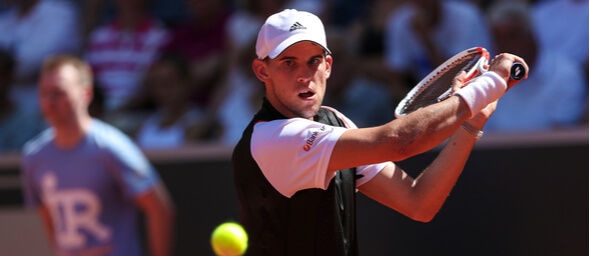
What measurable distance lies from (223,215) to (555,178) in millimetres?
2593

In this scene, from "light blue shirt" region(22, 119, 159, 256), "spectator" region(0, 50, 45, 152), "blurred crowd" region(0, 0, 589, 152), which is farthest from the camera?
"spectator" region(0, 50, 45, 152)

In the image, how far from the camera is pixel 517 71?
8.43 feet

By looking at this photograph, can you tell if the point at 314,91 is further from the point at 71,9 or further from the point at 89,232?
the point at 71,9

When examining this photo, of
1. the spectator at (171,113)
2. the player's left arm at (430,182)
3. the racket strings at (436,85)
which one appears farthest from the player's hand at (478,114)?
the spectator at (171,113)

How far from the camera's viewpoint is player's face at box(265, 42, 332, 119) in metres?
2.71

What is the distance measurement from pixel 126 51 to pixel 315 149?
18.2ft

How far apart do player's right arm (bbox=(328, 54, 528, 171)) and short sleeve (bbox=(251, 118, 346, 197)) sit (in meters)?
0.07

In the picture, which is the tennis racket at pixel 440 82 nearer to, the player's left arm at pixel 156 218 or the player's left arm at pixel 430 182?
the player's left arm at pixel 430 182

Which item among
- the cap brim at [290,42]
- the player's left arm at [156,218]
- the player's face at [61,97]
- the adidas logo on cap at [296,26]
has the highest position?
the adidas logo on cap at [296,26]

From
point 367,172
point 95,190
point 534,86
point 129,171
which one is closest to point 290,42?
point 367,172

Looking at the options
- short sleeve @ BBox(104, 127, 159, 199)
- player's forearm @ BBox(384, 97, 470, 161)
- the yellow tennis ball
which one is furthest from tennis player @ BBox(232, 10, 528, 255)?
short sleeve @ BBox(104, 127, 159, 199)

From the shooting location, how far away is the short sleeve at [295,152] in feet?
8.39

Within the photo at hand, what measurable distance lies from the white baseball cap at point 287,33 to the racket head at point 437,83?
456 millimetres

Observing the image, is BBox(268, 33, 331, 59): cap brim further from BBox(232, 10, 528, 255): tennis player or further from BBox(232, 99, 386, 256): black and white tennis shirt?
BBox(232, 99, 386, 256): black and white tennis shirt
